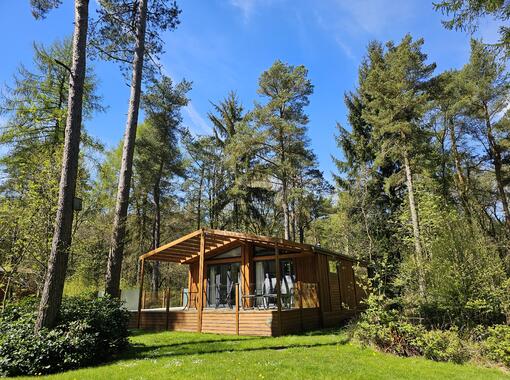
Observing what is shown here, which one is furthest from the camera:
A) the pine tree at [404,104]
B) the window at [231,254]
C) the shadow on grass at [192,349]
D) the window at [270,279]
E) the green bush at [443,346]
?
the window at [231,254]

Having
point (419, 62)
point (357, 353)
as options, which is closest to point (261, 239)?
point (357, 353)

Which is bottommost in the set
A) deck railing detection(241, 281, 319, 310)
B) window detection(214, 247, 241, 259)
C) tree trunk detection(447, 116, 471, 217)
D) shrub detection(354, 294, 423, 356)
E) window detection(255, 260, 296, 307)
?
shrub detection(354, 294, 423, 356)

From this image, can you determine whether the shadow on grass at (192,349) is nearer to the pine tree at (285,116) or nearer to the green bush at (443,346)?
the green bush at (443,346)

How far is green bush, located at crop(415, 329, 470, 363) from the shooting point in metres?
6.18

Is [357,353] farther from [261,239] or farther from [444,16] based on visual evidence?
[444,16]

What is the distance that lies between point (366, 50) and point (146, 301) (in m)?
15.7

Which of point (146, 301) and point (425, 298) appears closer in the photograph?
point (425, 298)

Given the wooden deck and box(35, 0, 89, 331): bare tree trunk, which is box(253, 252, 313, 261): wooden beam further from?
box(35, 0, 89, 331): bare tree trunk

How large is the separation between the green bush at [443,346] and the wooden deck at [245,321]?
3.75m

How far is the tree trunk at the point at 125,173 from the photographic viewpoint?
7.44 meters

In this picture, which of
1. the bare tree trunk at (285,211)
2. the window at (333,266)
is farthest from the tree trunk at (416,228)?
the bare tree trunk at (285,211)

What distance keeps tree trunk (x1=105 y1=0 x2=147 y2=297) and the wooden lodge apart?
277 cm

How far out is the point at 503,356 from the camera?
5.82 meters

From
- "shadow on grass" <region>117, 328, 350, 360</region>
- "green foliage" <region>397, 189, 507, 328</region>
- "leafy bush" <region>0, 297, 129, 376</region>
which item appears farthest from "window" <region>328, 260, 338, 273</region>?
"leafy bush" <region>0, 297, 129, 376</region>
